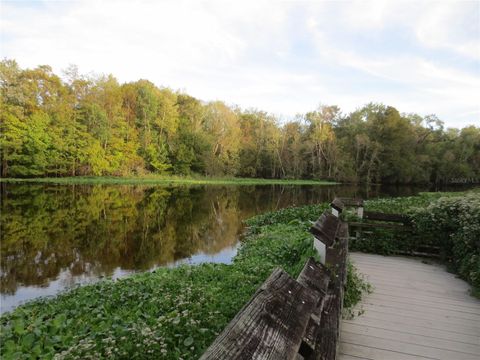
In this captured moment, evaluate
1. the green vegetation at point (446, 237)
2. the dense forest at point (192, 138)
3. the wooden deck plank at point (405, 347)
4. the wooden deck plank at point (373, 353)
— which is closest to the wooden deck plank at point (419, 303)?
the green vegetation at point (446, 237)

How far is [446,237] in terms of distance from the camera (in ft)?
22.8

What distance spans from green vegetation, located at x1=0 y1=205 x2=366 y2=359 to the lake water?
223cm

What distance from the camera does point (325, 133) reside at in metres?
61.1

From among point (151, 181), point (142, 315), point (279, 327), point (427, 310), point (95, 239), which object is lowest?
point (95, 239)

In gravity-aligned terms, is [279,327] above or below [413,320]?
above

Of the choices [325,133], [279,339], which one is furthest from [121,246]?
[325,133]

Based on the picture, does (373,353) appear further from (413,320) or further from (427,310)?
(427,310)

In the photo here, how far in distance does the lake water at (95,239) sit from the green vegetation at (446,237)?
5568 millimetres

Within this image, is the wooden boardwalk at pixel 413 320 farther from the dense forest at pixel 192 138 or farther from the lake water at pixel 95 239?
the dense forest at pixel 192 138

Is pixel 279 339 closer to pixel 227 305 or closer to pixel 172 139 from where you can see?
pixel 227 305

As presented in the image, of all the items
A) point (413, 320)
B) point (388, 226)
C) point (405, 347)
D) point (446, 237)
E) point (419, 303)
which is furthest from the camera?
point (388, 226)

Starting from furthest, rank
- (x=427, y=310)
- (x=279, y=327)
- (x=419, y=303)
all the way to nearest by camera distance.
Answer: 1. (x=419, y=303)
2. (x=427, y=310)
3. (x=279, y=327)

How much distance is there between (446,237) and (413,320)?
142 inches

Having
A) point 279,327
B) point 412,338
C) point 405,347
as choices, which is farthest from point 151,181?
point 279,327
